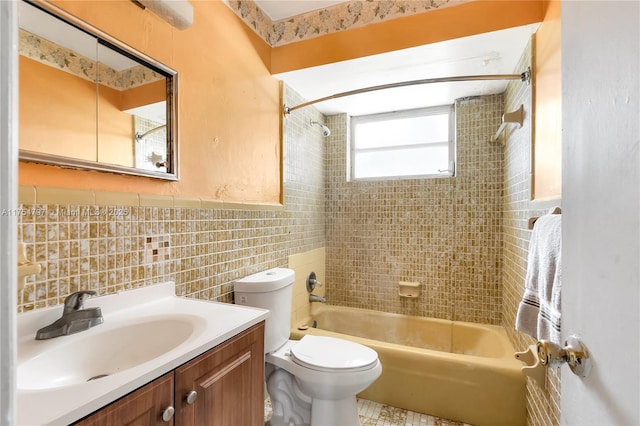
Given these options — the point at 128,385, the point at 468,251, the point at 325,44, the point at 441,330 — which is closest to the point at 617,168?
the point at 128,385

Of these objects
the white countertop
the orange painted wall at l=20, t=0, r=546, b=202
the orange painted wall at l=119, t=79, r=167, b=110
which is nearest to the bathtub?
the white countertop

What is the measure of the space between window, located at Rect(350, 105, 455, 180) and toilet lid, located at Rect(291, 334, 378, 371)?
5.29 feet

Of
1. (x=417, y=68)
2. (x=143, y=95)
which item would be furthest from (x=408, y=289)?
(x=143, y=95)

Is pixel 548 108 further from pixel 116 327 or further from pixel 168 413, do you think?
pixel 116 327

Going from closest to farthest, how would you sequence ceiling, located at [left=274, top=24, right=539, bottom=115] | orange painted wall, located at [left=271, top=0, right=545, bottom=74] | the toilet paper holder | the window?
the toilet paper holder → orange painted wall, located at [left=271, top=0, right=545, bottom=74] → ceiling, located at [left=274, top=24, right=539, bottom=115] → the window

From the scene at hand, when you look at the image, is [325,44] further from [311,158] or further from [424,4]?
[311,158]

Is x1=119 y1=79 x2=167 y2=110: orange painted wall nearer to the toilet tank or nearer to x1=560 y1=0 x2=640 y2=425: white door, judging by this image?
the toilet tank

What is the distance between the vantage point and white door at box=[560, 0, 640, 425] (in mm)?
384

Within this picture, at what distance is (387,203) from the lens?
2.60 m

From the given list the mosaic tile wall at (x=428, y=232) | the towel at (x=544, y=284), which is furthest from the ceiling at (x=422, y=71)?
the towel at (x=544, y=284)

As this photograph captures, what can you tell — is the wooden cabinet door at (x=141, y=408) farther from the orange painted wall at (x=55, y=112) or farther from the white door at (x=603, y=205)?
the white door at (x=603, y=205)

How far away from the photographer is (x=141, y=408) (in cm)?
63

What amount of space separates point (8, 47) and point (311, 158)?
92.7 inches

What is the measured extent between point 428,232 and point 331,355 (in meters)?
1.45
